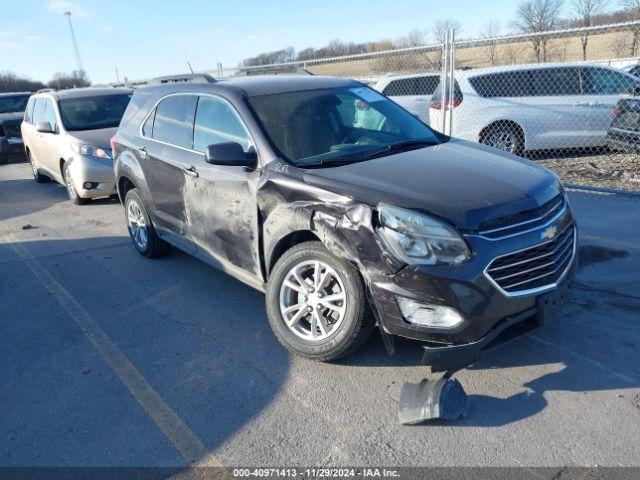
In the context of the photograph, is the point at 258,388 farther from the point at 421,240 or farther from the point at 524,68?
the point at 524,68

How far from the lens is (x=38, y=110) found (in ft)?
35.8

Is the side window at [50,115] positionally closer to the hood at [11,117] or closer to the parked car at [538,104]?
the hood at [11,117]

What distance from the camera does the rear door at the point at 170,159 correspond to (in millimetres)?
4891

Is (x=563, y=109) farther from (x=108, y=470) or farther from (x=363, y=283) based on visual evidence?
(x=108, y=470)

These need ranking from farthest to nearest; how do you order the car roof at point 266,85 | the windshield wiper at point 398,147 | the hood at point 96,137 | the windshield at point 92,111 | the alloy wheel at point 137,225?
the windshield at point 92,111 < the hood at point 96,137 < the alloy wheel at point 137,225 < the car roof at point 266,85 < the windshield wiper at point 398,147

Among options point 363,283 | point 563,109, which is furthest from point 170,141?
point 563,109

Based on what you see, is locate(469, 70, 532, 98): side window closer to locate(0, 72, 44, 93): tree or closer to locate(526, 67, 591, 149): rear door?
locate(526, 67, 591, 149): rear door

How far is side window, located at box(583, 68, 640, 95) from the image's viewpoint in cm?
982

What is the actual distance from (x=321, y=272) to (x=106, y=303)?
2.47m

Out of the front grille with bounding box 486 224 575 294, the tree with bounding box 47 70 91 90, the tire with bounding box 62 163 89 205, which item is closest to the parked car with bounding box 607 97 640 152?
the front grille with bounding box 486 224 575 294

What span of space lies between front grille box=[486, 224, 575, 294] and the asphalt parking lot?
63 centimetres

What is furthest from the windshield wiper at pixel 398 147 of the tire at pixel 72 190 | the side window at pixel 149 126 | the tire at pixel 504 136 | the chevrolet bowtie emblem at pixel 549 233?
the tire at pixel 72 190

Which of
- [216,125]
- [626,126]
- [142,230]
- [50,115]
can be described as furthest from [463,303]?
[50,115]

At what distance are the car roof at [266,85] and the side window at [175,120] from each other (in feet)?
0.43
